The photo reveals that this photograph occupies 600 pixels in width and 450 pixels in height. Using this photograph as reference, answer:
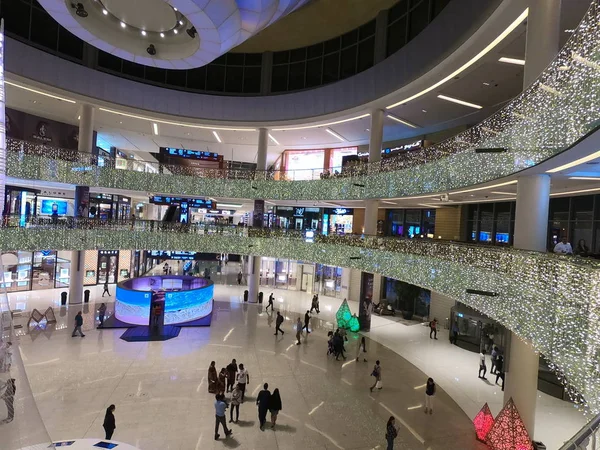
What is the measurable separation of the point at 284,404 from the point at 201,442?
2966mm

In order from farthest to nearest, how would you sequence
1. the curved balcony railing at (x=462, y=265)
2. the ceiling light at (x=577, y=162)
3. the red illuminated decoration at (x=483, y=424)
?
the red illuminated decoration at (x=483, y=424)
the ceiling light at (x=577, y=162)
the curved balcony railing at (x=462, y=265)

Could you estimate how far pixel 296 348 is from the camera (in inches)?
629

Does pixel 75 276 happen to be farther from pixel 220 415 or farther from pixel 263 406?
pixel 263 406

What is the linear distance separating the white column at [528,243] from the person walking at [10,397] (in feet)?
33.2

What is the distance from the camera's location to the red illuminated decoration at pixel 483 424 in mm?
9742

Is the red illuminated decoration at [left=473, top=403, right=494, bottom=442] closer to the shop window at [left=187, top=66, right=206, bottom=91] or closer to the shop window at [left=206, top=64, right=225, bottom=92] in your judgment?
the shop window at [left=206, top=64, right=225, bottom=92]

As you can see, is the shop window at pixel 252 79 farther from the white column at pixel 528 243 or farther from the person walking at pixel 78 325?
the white column at pixel 528 243

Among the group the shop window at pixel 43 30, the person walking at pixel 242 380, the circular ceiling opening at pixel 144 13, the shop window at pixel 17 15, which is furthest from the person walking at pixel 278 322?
the shop window at pixel 17 15

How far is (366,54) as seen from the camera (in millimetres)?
20109

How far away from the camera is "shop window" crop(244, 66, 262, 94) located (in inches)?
969

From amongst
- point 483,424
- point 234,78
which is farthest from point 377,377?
point 234,78

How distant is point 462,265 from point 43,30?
2430 cm

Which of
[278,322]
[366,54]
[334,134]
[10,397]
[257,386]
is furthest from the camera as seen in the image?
[334,134]

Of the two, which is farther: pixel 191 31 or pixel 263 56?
pixel 263 56
